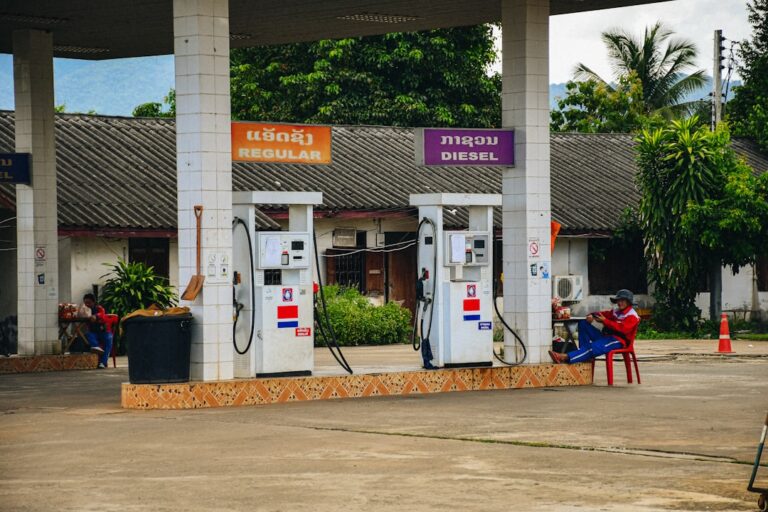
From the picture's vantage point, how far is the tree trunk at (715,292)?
32.3m

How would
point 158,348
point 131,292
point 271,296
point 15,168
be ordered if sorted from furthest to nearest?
point 131,292 → point 15,168 → point 271,296 → point 158,348

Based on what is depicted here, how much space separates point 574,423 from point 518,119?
5764mm

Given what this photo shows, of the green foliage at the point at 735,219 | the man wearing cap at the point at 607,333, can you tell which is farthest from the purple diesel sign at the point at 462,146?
the green foliage at the point at 735,219

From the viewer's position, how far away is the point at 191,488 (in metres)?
10.0

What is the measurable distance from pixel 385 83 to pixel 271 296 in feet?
87.6

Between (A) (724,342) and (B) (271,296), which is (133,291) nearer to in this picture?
(B) (271,296)

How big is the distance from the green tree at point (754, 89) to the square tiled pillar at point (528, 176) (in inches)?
909

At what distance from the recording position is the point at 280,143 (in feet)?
55.3

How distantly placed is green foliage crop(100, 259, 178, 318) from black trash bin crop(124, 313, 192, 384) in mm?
10427

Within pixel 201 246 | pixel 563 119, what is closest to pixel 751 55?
pixel 563 119

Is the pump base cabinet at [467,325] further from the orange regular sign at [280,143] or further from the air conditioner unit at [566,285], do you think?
the air conditioner unit at [566,285]

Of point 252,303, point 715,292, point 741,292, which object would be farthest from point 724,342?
point 252,303

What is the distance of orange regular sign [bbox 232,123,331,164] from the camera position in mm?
16594

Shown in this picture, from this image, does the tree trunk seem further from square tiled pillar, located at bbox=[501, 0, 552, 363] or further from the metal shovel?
the metal shovel
